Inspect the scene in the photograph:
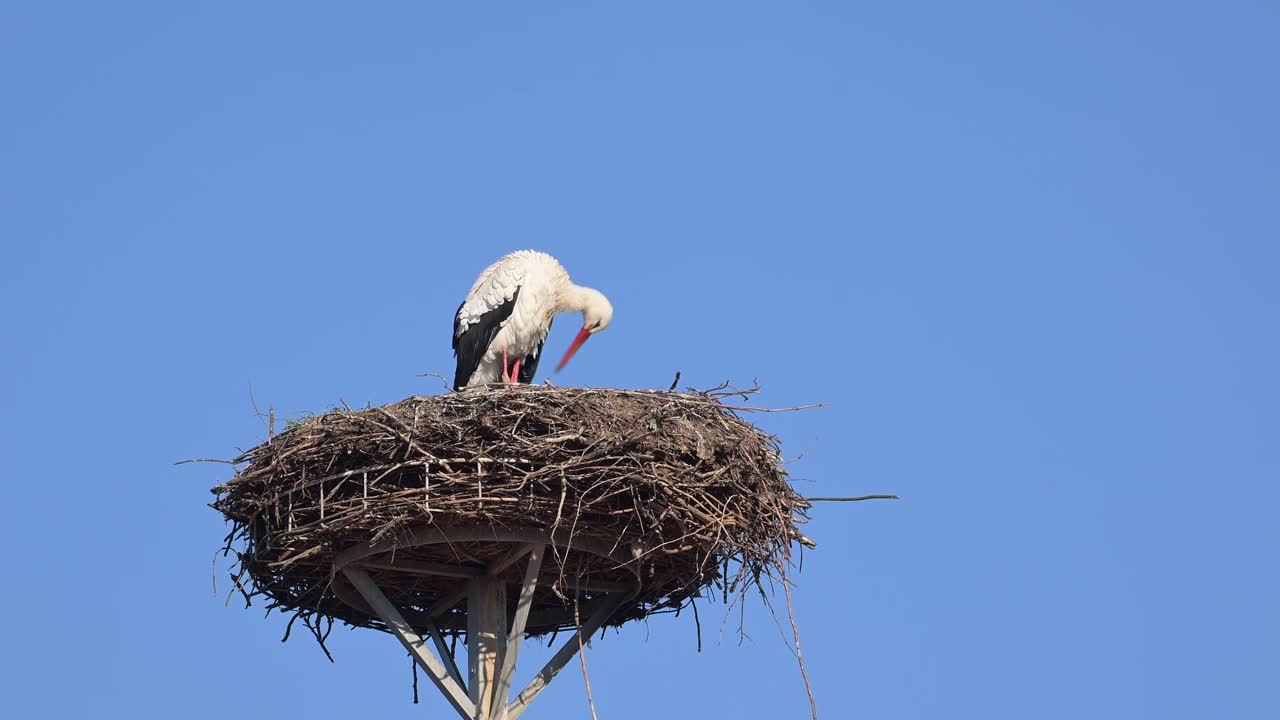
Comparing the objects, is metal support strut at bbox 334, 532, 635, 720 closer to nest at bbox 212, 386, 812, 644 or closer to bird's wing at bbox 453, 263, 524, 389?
nest at bbox 212, 386, 812, 644

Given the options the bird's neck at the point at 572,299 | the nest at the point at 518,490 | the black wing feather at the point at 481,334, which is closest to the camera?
the nest at the point at 518,490

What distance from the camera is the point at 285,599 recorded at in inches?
451

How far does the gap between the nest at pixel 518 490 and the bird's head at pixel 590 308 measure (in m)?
3.90

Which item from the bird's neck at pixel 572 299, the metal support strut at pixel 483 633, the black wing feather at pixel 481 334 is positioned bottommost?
the metal support strut at pixel 483 633

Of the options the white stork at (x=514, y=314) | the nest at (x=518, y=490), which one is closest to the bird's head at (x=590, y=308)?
the white stork at (x=514, y=314)

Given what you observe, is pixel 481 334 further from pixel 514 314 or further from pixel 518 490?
pixel 518 490

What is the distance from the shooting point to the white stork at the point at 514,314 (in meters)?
14.6

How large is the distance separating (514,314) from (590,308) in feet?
2.57

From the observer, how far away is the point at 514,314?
14.6 m

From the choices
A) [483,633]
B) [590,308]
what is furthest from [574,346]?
[483,633]

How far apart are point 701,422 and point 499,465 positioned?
1.41 metres

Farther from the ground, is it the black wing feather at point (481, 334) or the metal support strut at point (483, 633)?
the black wing feather at point (481, 334)

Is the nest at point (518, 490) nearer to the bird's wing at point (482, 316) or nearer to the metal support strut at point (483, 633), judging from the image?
the metal support strut at point (483, 633)

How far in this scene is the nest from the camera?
10.3m
